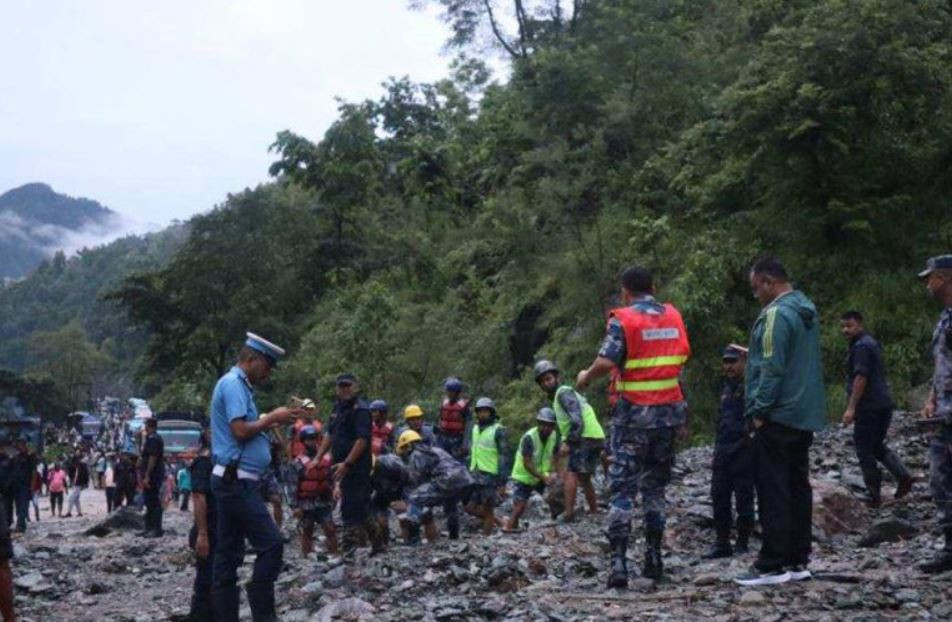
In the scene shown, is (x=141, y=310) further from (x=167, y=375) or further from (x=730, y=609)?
(x=730, y=609)

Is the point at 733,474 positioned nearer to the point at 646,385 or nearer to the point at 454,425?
the point at 646,385

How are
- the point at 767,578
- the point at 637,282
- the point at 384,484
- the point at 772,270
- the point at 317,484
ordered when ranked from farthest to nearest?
the point at 317,484 → the point at 384,484 → the point at 637,282 → the point at 772,270 → the point at 767,578

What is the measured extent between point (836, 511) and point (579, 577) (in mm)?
2947

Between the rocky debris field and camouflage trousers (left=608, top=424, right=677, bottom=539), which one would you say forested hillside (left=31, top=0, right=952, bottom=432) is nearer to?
the rocky debris field

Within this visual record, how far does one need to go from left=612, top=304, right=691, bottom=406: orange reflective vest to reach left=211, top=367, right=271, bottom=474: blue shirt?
245 cm

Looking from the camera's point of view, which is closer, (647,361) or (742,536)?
(647,361)

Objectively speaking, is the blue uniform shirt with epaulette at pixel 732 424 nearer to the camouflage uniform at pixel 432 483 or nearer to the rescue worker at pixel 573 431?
the rescue worker at pixel 573 431

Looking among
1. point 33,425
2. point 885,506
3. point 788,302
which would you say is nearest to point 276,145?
point 33,425

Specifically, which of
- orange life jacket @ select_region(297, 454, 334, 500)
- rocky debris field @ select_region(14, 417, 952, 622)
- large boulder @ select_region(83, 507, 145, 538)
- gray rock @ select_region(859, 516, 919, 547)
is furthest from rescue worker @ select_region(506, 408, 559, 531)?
large boulder @ select_region(83, 507, 145, 538)

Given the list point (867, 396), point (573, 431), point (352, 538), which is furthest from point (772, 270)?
point (352, 538)

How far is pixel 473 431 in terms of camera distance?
44.6 ft

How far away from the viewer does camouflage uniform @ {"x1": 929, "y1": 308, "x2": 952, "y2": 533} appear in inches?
280

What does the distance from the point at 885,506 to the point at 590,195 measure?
60.7 feet

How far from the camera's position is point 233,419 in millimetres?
7148
